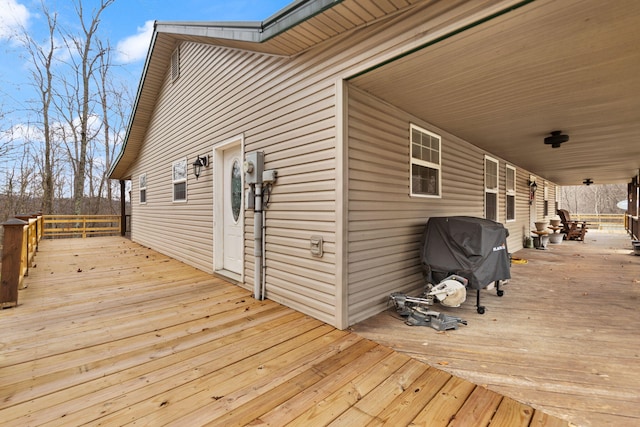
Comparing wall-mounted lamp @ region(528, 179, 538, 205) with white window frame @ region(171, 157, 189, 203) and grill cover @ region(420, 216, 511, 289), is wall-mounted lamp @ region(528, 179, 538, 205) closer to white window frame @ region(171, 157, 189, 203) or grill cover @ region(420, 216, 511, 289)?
grill cover @ region(420, 216, 511, 289)

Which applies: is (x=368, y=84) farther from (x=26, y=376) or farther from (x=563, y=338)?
(x=26, y=376)

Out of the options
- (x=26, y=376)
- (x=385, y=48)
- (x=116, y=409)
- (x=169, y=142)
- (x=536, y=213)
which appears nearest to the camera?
(x=116, y=409)

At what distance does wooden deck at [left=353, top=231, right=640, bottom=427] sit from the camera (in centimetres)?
175

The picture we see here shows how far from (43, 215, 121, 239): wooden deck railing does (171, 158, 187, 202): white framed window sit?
7234 mm

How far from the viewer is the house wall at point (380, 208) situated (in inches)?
117

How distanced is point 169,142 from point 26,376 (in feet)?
20.0

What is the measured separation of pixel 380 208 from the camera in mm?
3332

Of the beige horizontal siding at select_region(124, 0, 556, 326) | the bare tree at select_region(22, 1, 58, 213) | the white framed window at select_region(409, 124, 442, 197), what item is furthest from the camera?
the bare tree at select_region(22, 1, 58, 213)

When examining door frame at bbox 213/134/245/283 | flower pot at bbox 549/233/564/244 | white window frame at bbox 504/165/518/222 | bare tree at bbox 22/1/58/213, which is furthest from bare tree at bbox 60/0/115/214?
flower pot at bbox 549/233/564/244

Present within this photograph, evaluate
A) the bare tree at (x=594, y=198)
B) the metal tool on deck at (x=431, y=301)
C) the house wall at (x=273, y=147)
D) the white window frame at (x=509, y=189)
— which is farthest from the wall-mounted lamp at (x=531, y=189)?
the bare tree at (x=594, y=198)

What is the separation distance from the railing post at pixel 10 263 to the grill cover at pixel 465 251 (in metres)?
5.04

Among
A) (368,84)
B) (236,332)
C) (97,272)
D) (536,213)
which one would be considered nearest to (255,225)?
(236,332)

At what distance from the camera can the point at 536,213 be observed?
10.3 metres

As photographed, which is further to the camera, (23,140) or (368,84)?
(23,140)
